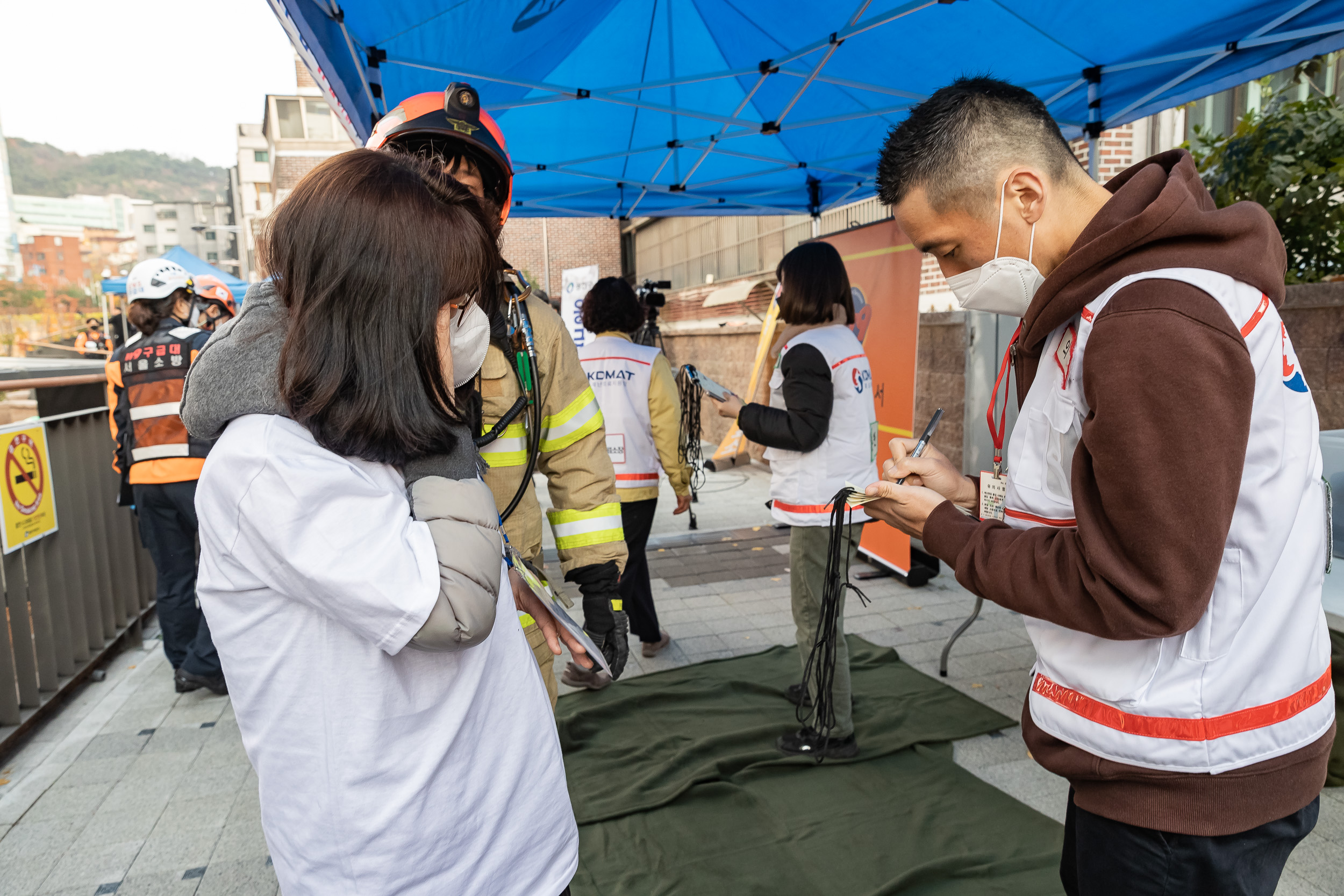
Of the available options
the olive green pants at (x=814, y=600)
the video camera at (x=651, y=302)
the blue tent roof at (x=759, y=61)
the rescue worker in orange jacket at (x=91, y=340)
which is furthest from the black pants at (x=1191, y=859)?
the rescue worker in orange jacket at (x=91, y=340)

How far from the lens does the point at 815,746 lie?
11.0 feet

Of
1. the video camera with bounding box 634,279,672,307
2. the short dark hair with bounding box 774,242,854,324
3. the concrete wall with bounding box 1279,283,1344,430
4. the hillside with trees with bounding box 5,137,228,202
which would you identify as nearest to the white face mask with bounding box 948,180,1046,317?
the short dark hair with bounding box 774,242,854,324

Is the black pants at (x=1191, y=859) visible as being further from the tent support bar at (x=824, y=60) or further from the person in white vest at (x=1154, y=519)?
the tent support bar at (x=824, y=60)

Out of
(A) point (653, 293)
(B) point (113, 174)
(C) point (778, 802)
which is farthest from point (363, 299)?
(B) point (113, 174)

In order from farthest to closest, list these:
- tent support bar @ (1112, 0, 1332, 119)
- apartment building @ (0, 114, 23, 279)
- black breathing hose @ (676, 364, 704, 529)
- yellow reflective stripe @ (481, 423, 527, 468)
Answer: apartment building @ (0, 114, 23, 279), black breathing hose @ (676, 364, 704, 529), tent support bar @ (1112, 0, 1332, 119), yellow reflective stripe @ (481, 423, 527, 468)

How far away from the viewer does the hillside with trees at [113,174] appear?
55.2 metres

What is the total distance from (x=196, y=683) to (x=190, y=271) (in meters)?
9.32

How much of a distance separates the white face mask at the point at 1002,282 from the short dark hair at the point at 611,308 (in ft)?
9.43

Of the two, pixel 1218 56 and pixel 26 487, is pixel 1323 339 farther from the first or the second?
pixel 26 487

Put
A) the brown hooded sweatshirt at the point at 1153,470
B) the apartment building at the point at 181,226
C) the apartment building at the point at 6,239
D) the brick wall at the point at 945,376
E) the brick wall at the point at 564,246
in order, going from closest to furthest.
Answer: the brown hooded sweatshirt at the point at 1153,470, the brick wall at the point at 945,376, the apartment building at the point at 6,239, the brick wall at the point at 564,246, the apartment building at the point at 181,226

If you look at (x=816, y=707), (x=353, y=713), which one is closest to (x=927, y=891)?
(x=816, y=707)

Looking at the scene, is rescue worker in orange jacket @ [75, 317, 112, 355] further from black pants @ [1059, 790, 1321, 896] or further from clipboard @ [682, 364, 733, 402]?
black pants @ [1059, 790, 1321, 896]

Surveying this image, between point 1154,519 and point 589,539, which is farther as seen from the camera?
point 589,539

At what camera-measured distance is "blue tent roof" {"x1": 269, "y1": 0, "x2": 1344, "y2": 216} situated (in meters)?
3.65
